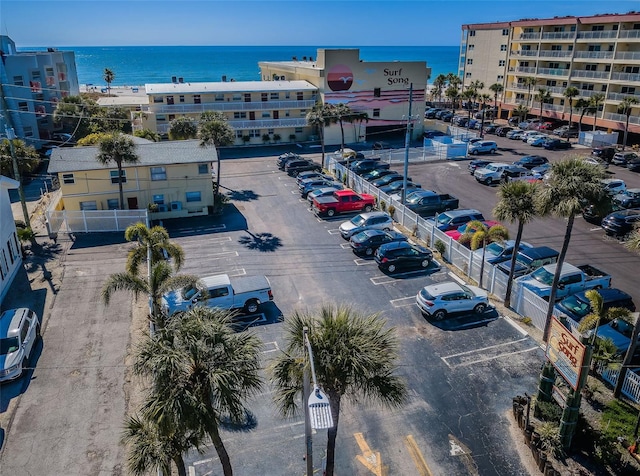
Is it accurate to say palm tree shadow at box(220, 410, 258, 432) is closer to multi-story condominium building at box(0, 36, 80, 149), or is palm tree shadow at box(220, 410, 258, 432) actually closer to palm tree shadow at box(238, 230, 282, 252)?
palm tree shadow at box(238, 230, 282, 252)

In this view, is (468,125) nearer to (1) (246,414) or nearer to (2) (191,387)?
(1) (246,414)

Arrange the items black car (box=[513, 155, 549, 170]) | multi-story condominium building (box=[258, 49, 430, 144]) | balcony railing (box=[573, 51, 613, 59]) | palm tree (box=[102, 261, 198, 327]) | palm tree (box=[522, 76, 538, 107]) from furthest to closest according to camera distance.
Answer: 1. palm tree (box=[522, 76, 538, 107])
2. multi-story condominium building (box=[258, 49, 430, 144])
3. balcony railing (box=[573, 51, 613, 59])
4. black car (box=[513, 155, 549, 170])
5. palm tree (box=[102, 261, 198, 327])

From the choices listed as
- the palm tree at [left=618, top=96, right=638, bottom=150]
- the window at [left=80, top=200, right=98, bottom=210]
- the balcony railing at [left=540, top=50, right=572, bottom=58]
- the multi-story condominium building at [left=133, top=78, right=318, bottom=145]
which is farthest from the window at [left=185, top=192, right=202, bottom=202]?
the balcony railing at [left=540, top=50, right=572, bottom=58]

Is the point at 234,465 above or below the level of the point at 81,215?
below

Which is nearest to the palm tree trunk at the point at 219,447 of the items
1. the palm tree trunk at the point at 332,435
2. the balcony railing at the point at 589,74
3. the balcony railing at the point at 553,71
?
the palm tree trunk at the point at 332,435

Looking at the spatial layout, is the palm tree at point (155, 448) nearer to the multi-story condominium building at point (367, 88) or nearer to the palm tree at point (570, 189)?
the palm tree at point (570, 189)

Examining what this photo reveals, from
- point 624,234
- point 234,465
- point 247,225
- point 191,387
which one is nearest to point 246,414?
point 234,465
